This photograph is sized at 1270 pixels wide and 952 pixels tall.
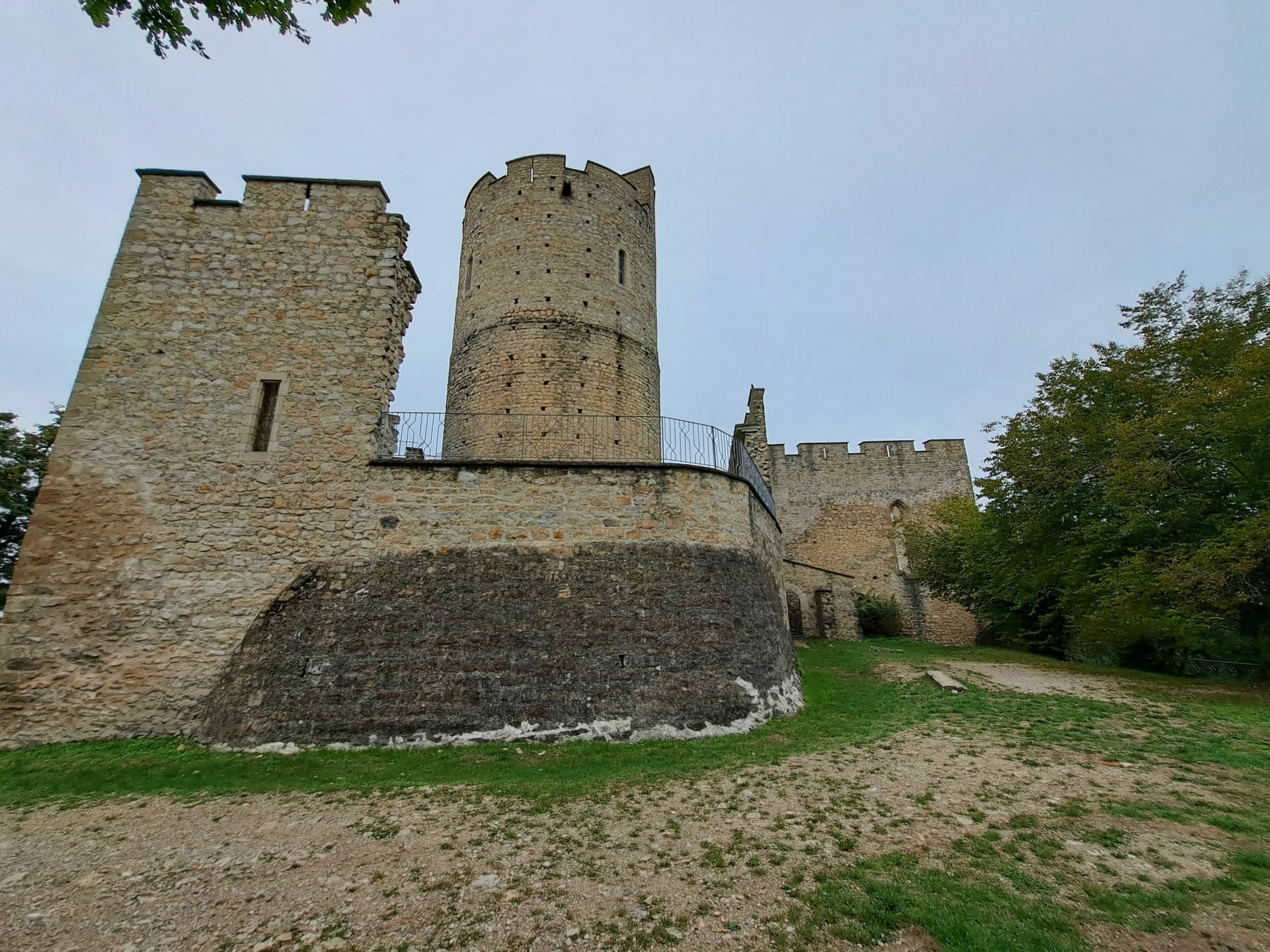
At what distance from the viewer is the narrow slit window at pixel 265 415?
29.2 feet

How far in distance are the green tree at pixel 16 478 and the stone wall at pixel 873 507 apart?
23150 mm

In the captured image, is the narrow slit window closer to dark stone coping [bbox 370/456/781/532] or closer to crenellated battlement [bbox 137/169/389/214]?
dark stone coping [bbox 370/456/781/532]

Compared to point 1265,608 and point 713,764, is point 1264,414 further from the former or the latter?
point 713,764

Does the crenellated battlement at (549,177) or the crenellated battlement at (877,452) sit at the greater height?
the crenellated battlement at (549,177)

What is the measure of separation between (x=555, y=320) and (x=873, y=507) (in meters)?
18.5

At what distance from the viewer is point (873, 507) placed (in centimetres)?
2645

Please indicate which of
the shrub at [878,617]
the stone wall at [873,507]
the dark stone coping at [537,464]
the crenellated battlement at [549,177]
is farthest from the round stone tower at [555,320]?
the shrub at [878,617]

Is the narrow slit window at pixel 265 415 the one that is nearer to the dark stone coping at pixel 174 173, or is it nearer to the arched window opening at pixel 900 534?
the dark stone coping at pixel 174 173

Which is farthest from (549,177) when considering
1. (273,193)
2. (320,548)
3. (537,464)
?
(320,548)

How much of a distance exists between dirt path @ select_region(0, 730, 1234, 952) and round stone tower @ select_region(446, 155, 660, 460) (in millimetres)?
8147

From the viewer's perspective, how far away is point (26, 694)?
760 centimetres

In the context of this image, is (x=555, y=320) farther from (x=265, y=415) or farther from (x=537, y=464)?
(x=265, y=415)

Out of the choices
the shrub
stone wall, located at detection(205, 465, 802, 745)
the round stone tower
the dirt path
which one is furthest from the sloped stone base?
the shrub

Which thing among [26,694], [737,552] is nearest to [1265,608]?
[737,552]
